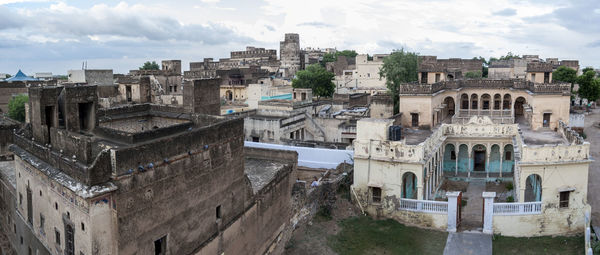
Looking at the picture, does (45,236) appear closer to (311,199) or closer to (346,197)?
(311,199)

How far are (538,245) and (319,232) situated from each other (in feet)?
29.4

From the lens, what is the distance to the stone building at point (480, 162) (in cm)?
2109

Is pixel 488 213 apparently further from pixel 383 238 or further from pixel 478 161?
pixel 478 161

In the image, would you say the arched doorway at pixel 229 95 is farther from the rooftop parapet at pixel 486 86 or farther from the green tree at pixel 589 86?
the green tree at pixel 589 86

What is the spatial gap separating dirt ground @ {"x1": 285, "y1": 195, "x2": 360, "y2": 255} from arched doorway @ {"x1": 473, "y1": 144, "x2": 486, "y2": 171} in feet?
39.4

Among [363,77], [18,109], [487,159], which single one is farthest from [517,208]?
[363,77]

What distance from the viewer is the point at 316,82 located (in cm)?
5947

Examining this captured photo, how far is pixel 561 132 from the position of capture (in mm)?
27344

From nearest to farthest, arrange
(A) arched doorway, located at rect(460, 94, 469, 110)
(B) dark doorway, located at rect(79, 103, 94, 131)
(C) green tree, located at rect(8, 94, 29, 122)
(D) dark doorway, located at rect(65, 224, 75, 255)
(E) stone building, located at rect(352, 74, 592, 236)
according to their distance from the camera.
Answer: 1. (D) dark doorway, located at rect(65, 224, 75, 255)
2. (B) dark doorway, located at rect(79, 103, 94, 131)
3. (E) stone building, located at rect(352, 74, 592, 236)
4. (A) arched doorway, located at rect(460, 94, 469, 110)
5. (C) green tree, located at rect(8, 94, 29, 122)

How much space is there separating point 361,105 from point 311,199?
2499cm

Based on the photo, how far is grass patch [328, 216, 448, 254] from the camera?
18906 millimetres

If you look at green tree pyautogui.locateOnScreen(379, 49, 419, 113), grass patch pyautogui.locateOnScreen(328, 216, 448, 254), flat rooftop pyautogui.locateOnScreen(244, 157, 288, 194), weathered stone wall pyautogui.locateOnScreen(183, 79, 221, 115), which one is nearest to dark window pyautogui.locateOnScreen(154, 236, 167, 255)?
flat rooftop pyautogui.locateOnScreen(244, 157, 288, 194)

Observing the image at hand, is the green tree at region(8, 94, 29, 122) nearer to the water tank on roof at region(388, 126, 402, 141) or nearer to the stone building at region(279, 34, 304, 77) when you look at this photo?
the water tank on roof at region(388, 126, 402, 141)

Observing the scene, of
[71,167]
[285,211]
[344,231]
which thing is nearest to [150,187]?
[71,167]
